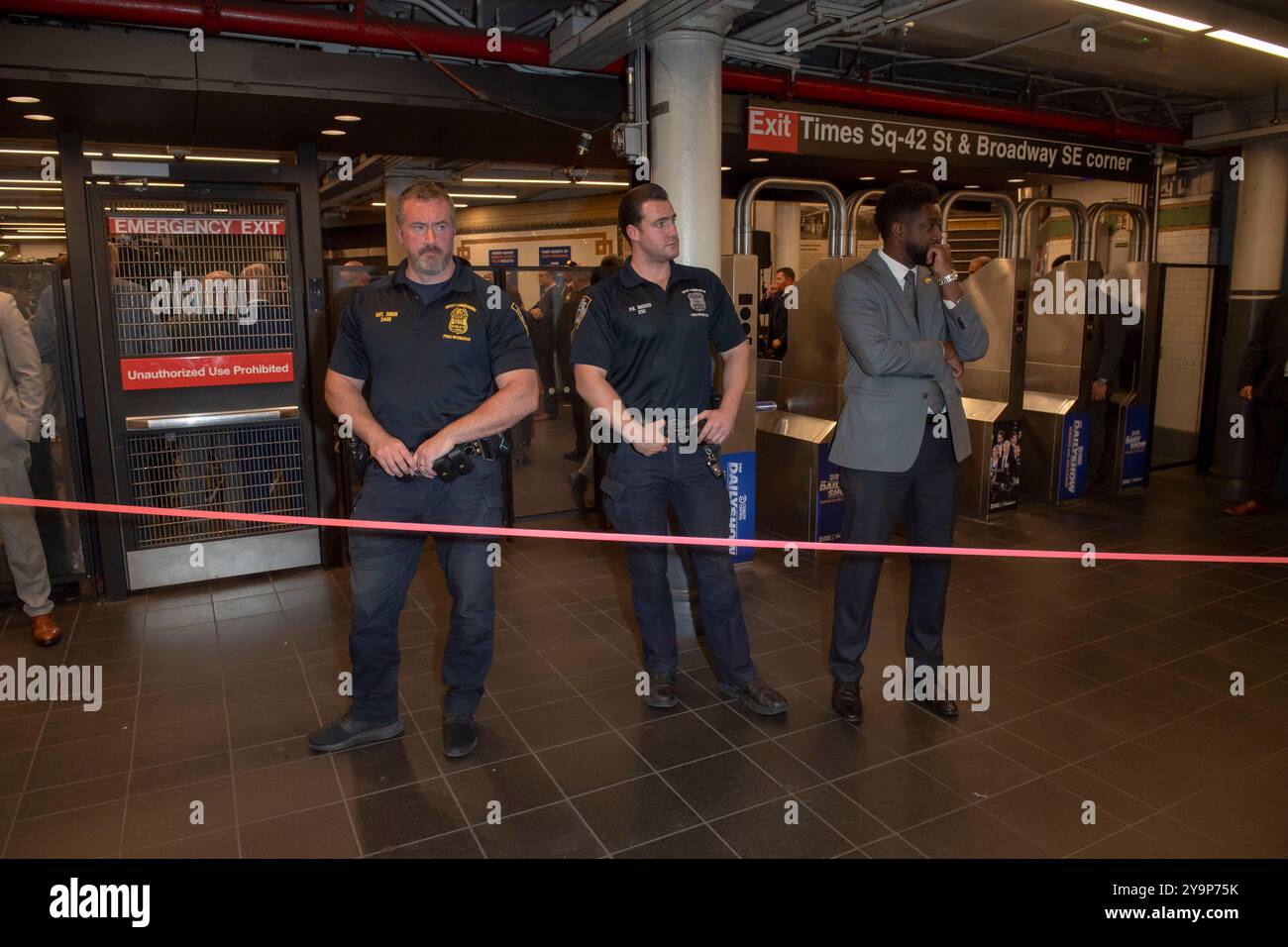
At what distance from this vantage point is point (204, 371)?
5.17 m

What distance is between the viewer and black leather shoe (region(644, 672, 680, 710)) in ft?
11.8

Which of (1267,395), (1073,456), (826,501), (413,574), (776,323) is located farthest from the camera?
(776,323)

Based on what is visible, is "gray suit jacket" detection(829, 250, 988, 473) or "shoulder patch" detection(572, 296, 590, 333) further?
"shoulder patch" detection(572, 296, 590, 333)

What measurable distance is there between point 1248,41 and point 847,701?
457cm

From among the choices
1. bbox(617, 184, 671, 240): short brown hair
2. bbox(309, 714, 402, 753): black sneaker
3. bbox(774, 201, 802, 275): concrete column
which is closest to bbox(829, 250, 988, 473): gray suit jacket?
bbox(617, 184, 671, 240): short brown hair

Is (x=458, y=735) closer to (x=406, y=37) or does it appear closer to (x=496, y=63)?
(x=406, y=37)

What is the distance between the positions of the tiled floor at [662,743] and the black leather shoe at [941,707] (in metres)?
0.06

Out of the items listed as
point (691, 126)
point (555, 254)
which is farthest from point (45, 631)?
point (555, 254)

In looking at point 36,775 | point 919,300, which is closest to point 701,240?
point 919,300

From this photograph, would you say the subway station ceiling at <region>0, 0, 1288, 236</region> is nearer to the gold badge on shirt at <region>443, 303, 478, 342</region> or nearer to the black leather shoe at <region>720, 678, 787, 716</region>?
the gold badge on shirt at <region>443, 303, 478, 342</region>

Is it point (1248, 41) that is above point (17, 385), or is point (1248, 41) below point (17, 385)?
above

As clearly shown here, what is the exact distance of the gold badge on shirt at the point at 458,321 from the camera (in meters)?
3.07

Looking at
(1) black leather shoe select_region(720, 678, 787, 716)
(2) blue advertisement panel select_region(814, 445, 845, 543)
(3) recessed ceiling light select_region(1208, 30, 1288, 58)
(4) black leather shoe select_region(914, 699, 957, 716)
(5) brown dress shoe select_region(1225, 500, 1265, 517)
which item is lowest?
(4) black leather shoe select_region(914, 699, 957, 716)

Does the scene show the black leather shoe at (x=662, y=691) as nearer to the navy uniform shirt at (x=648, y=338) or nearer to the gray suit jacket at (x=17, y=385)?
the navy uniform shirt at (x=648, y=338)
